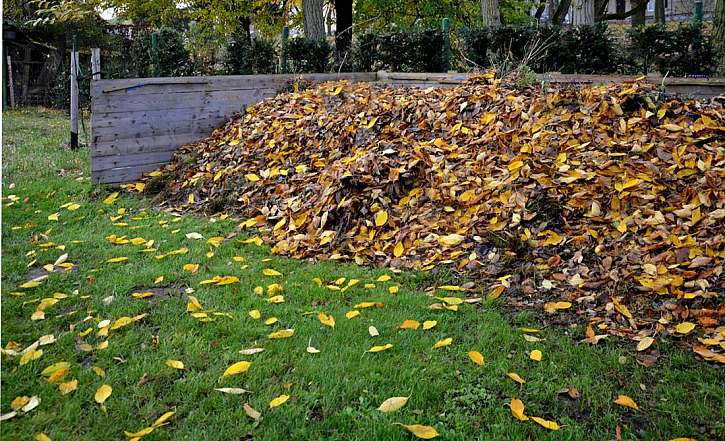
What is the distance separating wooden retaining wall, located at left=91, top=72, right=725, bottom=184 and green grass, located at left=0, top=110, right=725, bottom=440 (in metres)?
2.73

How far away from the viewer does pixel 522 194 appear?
4.42 metres

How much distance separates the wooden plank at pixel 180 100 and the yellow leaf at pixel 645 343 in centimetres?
575

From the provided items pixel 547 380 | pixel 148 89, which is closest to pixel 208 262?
pixel 547 380

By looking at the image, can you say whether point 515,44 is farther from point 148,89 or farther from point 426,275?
point 426,275

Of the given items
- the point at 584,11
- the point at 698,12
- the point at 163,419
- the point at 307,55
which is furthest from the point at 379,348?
the point at 584,11

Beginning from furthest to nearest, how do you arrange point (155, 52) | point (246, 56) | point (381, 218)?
point (246, 56) < point (155, 52) < point (381, 218)

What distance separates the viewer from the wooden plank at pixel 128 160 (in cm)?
665

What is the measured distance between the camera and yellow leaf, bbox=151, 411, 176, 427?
2.39 m

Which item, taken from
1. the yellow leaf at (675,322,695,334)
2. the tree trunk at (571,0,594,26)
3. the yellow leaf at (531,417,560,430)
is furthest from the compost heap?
the tree trunk at (571,0,594,26)

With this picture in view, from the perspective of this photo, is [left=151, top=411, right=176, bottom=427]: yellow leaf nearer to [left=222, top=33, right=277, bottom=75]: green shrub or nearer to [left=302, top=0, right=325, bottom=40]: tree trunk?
[left=222, top=33, right=277, bottom=75]: green shrub

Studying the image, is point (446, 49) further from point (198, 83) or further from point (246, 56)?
point (198, 83)

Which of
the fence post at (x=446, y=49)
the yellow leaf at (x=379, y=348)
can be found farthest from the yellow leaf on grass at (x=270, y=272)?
the fence post at (x=446, y=49)

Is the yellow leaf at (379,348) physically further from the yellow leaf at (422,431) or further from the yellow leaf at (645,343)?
the yellow leaf at (645,343)

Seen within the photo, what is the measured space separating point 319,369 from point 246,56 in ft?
21.9
